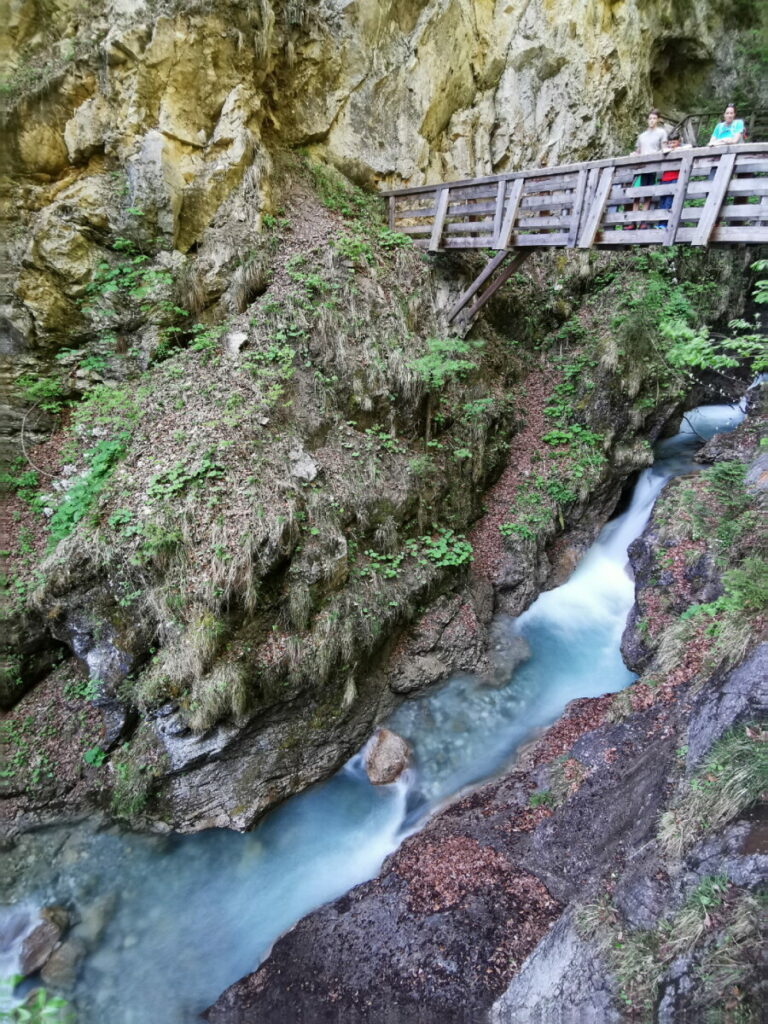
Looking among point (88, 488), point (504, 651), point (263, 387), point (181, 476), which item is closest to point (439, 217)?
point (263, 387)

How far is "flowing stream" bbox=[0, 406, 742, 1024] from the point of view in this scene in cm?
484

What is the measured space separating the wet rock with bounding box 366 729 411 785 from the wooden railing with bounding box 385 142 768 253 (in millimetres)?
6869

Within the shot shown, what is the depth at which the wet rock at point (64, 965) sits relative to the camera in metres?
4.71

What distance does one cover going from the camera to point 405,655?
7.00m

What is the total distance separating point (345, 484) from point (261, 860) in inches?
173

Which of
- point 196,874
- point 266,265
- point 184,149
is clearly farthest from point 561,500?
point 184,149

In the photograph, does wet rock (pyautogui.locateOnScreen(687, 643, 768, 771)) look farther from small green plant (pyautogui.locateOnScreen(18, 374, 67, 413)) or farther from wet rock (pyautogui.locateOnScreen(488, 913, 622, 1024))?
small green plant (pyautogui.locateOnScreen(18, 374, 67, 413))

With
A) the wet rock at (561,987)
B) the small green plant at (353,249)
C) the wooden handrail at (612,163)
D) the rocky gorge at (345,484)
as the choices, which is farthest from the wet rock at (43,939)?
the wooden handrail at (612,163)

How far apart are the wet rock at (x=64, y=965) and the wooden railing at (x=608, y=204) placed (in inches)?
384

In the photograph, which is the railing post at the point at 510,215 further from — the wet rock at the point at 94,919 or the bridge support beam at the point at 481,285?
the wet rock at the point at 94,919

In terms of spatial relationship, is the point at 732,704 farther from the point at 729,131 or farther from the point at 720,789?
the point at 729,131

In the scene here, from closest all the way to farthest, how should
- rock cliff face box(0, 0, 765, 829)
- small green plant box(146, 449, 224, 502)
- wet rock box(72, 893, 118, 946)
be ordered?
wet rock box(72, 893, 118, 946), rock cliff face box(0, 0, 765, 829), small green plant box(146, 449, 224, 502)

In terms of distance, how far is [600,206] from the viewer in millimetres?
6781

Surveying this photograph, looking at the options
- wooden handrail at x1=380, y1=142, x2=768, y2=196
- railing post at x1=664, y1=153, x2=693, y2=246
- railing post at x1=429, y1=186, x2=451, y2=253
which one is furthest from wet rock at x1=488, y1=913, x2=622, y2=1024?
railing post at x1=429, y1=186, x2=451, y2=253
